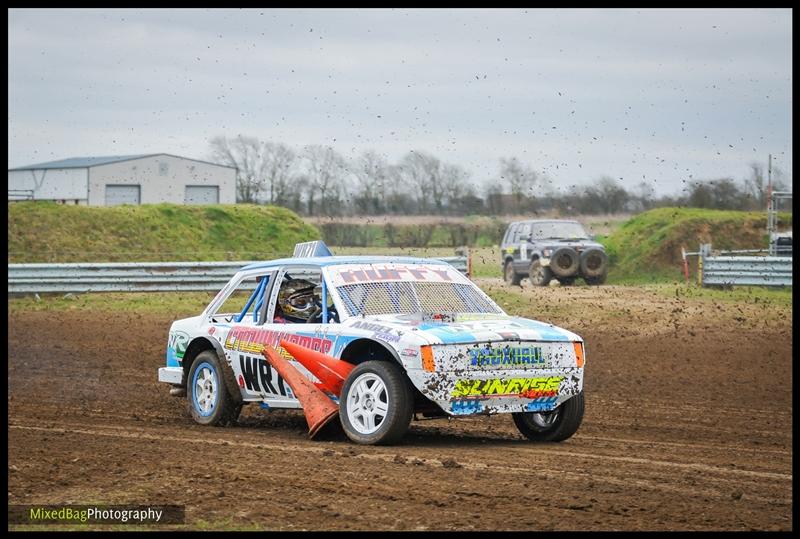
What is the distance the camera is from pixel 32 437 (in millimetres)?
9891

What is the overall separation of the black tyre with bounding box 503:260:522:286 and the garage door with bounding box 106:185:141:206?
84.3 feet

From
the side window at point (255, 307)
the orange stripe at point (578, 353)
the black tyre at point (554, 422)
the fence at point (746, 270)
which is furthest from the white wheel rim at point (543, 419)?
the fence at point (746, 270)

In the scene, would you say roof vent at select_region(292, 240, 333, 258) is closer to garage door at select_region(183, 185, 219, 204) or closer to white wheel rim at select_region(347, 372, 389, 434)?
white wheel rim at select_region(347, 372, 389, 434)

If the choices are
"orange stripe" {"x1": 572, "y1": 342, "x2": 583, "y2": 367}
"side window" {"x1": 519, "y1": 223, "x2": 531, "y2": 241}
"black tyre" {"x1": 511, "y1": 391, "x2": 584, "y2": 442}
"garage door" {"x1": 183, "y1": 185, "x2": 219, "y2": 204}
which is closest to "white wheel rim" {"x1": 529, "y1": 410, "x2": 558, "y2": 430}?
"black tyre" {"x1": 511, "y1": 391, "x2": 584, "y2": 442}

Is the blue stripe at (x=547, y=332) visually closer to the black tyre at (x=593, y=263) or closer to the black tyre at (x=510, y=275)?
the black tyre at (x=593, y=263)

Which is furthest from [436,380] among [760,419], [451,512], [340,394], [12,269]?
[12,269]

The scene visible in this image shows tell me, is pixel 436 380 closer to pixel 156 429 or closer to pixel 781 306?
pixel 156 429

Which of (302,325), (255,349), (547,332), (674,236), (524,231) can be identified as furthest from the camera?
(674,236)

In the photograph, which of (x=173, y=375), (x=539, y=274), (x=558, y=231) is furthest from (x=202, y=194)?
(x=173, y=375)

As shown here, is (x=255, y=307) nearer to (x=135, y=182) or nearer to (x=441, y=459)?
(x=441, y=459)

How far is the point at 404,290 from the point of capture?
10.5m

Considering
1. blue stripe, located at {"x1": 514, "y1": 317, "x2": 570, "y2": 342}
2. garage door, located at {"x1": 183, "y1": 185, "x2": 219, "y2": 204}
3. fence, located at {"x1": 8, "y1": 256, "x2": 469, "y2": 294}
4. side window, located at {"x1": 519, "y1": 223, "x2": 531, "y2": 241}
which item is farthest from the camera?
garage door, located at {"x1": 183, "y1": 185, "x2": 219, "y2": 204}

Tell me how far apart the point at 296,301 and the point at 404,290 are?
120 centimetres

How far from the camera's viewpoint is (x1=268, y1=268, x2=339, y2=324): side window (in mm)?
10883
